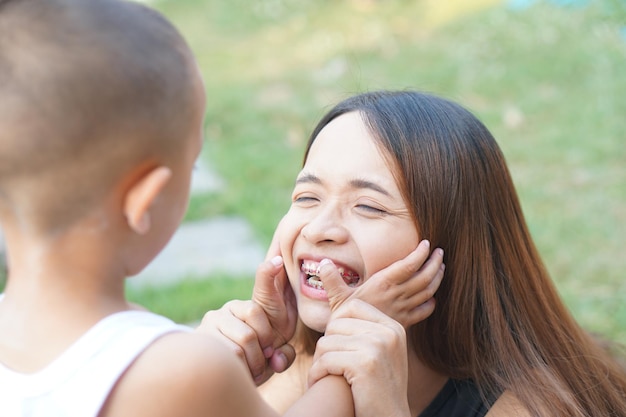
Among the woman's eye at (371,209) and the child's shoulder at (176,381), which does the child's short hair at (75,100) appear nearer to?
the child's shoulder at (176,381)

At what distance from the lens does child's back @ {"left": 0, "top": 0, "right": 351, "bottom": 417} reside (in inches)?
52.0

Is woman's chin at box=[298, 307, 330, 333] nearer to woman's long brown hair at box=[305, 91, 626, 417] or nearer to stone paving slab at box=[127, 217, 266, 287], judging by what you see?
woman's long brown hair at box=[305, 91, 626, 417]

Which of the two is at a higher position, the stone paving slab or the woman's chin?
the woman's chin

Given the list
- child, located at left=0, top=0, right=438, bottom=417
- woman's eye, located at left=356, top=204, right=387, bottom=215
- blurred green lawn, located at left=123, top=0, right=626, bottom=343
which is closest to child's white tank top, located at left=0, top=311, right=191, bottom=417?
child, located at left=0, top=0, right=438, bottom=417

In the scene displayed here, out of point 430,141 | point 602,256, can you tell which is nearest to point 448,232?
point 430,141

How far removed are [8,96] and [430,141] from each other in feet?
4.64

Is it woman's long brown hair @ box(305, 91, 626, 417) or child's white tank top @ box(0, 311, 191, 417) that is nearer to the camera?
child's white tank top @ box(0, 311, 191, 417)

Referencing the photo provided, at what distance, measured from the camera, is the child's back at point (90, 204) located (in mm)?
1321

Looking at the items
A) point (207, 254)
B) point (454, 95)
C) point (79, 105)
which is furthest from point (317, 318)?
point (454, 95)

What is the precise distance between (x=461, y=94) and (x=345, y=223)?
17.8 ft

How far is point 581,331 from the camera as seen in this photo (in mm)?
2709

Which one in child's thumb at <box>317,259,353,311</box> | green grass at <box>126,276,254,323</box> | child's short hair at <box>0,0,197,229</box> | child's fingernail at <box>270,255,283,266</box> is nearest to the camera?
child's short hair at <box>0,0,197,229</box>

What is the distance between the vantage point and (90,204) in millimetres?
1376

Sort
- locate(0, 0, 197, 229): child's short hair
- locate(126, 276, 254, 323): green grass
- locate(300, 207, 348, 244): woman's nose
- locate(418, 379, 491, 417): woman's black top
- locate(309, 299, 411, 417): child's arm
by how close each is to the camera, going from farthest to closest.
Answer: locate(126, 276, 254, 323): green grass, locate(418, 379, 491, 417): woman's black top, locate(300, 207, 348, 244): woman's nose, locate(309, 299, 411, 417): child's arm, locate(0, 0, 197, 229): child's short hair
